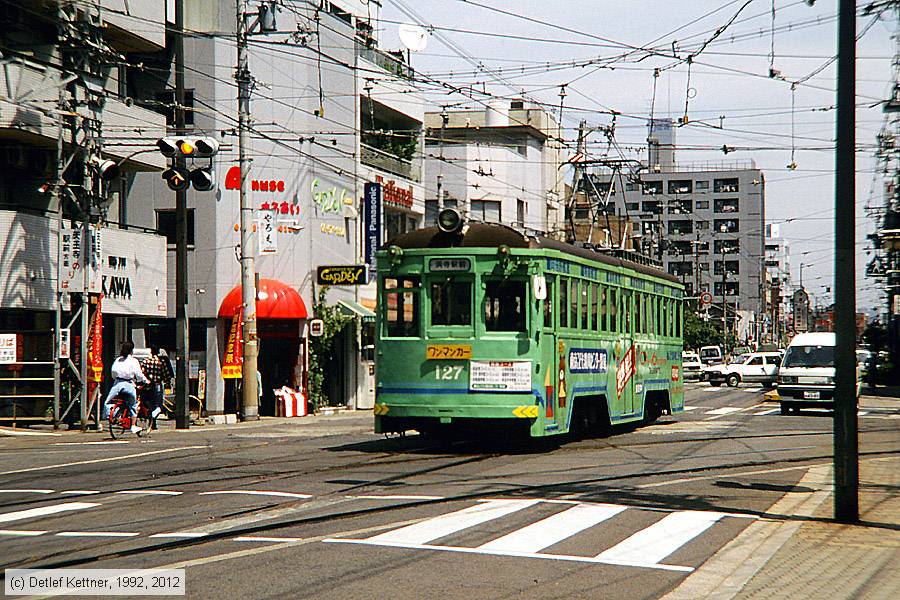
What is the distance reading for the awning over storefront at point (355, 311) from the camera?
39116 mm

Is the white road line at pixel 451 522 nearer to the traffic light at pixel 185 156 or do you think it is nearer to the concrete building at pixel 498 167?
the traffic light at pixel 185 156

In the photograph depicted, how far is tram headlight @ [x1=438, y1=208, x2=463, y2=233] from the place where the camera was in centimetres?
1741

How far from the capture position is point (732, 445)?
20.3 meters

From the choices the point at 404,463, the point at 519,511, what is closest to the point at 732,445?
the point at 404,463

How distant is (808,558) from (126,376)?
1671 centimetres

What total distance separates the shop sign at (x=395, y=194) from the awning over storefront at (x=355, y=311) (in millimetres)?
5381

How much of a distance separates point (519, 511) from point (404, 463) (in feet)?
16.6

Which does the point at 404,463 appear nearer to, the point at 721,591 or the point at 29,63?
the point at 721,591

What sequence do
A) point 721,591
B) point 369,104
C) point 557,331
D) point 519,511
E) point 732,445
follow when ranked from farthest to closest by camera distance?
point 369,104 → point 732,445 → point 557,331 → point 519,511 → point 721,591

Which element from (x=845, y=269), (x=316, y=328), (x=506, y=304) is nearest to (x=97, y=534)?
(x=845, y=269)

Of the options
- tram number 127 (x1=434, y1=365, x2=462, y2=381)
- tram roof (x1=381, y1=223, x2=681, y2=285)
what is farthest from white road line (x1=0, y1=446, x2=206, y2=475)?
tram roof (x1=381, y1=223, x2=681, y2=285)

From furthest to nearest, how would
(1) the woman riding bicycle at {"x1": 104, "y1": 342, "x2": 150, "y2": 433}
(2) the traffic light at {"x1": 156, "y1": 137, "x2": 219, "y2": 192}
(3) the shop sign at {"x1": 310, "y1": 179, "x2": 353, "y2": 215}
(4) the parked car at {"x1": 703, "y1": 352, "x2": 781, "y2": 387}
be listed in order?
(4) the parked car at {"x1": 703, "y1": 352, "x2": 781, "y2": 387}, (3) the shop sign at {"x1": 310, "y1": 179, "x2": 353, "y2": 215}, (2) the traffic light at {"x1": 156, "y1": 137, "x2": 219, "y2": 192}, (1) the woman riding bicycle at {"x1": 104, "y1": 342, "x2": 150, "y2": 433}

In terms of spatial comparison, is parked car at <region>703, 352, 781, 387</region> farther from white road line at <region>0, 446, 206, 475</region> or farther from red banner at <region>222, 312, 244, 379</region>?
white road line at <region>0, 446, 206, 475</region>

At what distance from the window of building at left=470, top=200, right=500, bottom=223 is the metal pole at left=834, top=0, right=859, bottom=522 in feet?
149
